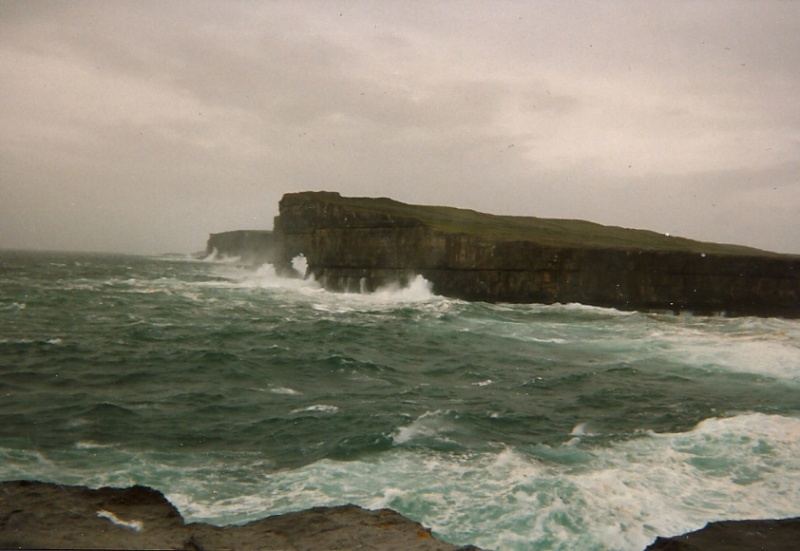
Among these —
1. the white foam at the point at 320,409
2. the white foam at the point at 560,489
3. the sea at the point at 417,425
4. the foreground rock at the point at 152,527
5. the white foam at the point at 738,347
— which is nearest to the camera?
the foreground rock at the point at 152,527

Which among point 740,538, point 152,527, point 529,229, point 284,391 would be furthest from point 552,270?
point 152,527

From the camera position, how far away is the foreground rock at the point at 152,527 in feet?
17.7

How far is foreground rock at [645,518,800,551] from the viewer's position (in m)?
5.93

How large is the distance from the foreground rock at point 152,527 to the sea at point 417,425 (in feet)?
2.52

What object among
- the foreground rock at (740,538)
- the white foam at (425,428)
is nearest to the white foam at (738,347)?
the white foam at (425,428)

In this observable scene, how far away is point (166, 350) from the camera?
15938 mm

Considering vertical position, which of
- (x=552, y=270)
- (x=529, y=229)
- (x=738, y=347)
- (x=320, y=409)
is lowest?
(x=320, y=409)

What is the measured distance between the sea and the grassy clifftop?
25.3 m

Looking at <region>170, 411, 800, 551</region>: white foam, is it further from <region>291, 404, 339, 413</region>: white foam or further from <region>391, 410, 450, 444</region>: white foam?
<region>291, 404, 339, 413</region>: white foam

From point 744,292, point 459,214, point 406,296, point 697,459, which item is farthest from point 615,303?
point 697,459

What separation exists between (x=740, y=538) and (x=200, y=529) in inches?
204

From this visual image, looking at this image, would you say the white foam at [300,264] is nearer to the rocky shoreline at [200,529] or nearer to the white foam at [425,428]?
the white foam at [425,428]

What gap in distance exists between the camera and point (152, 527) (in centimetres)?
575

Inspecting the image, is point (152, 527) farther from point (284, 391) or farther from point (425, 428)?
point (284, 391)
